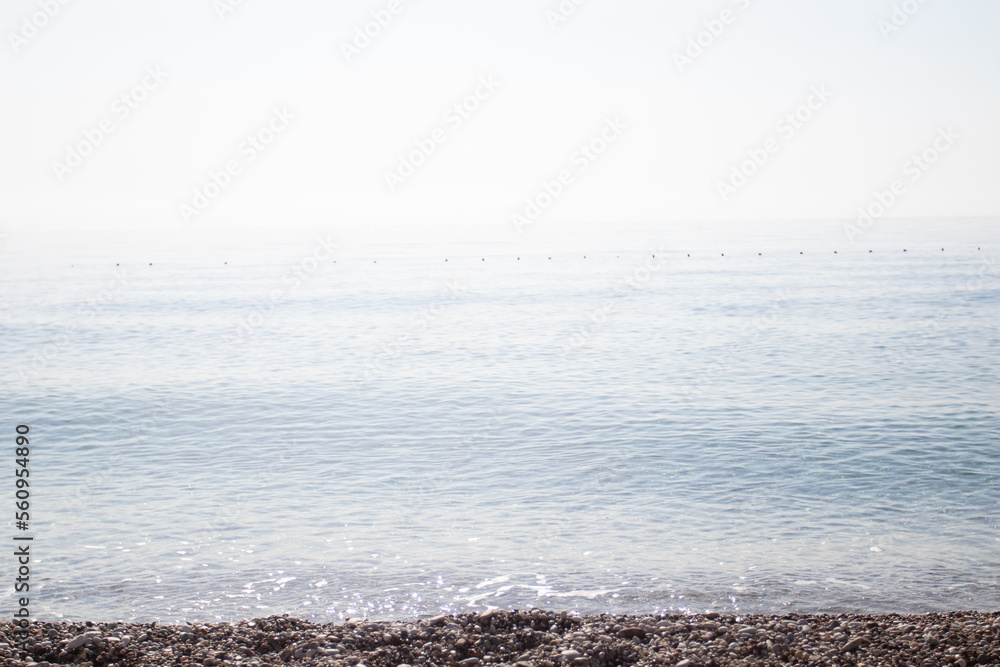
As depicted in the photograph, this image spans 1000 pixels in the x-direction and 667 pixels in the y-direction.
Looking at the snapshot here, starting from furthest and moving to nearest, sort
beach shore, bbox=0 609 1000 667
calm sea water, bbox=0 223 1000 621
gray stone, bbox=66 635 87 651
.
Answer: calm sea water, bbox=0 223 1000 621 < gray stone, bbox=66 635 87 651 < beach shore, bbox=0 609 1000 667

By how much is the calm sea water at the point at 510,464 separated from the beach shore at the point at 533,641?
126 centimetres

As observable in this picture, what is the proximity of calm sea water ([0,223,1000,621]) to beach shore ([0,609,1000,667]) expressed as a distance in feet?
4.15

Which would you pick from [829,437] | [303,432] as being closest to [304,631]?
[303,432]

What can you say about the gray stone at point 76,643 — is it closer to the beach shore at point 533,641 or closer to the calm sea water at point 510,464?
the beach shore at point 533,641

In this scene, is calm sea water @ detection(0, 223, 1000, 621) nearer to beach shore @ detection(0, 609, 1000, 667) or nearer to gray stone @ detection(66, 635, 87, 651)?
beach shore @ detection(0, 609, 1000, 667)

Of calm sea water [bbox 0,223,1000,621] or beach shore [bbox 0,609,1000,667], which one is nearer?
beach shore [bbox 0,609,1000,667]

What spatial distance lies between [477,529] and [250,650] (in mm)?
6633

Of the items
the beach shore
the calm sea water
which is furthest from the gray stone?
the calm sea water

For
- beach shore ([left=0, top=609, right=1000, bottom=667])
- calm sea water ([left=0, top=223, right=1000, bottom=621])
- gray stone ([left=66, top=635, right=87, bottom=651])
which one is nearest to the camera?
beach shore ([left=0, top=609, right=1000, bottom=667])

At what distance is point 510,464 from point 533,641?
10.9 meters

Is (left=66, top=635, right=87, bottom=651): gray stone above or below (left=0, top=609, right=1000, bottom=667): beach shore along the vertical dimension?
above

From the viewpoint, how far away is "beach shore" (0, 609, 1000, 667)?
34.9ft

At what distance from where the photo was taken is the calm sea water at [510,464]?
1431cm

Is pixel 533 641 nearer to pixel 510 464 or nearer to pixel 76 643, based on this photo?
pixel 76 643
